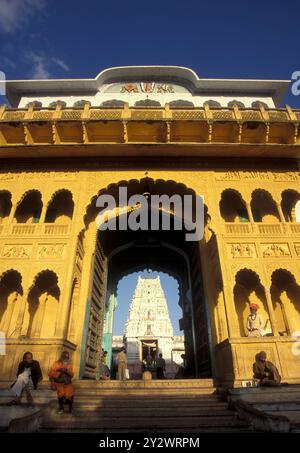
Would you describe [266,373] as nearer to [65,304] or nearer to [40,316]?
[65,304]

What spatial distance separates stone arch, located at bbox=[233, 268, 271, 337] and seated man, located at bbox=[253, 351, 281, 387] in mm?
3316

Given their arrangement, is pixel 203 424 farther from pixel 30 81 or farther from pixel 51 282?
pixel 30 81

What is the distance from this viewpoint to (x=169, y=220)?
11914mm

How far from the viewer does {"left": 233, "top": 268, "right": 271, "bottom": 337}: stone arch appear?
925cm

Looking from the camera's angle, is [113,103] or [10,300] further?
[113,103]

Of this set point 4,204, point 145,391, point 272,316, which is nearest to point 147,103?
point 4,204

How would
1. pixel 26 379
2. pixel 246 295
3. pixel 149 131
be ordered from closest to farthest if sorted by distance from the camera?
pixel 26 379 < pixel 246 295 < pixel 149 131

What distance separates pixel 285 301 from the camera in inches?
362

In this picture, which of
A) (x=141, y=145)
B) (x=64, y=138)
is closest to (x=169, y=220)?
(x=141, y=145)

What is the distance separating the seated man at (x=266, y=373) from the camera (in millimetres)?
5701

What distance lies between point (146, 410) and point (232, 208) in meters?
7.54

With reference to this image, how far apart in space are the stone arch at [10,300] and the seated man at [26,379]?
124 inches

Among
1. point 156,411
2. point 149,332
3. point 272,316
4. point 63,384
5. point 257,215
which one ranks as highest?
point 149,332

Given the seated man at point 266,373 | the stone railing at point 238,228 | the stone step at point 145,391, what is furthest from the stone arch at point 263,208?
the stone step at point 145,391
